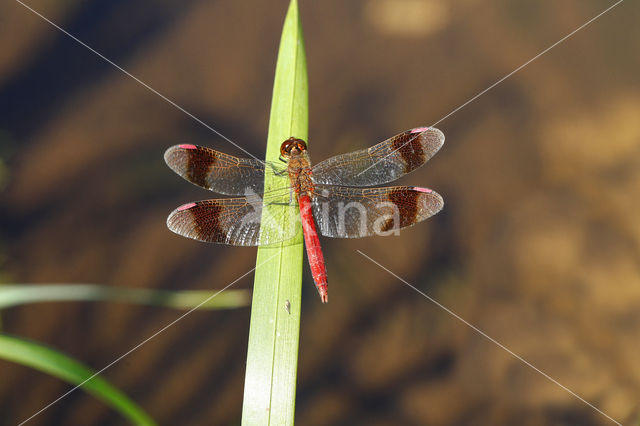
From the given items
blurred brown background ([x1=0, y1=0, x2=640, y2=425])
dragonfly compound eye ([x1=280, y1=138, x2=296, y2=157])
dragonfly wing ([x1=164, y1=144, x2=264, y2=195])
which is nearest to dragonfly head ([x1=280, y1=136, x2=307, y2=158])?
dragonfly compound eye ([x1=280, y1=138, x2=296, y2=157])

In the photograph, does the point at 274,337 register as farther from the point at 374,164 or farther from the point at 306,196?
the point at 374,164

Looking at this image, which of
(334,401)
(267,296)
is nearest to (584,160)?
(334,401)

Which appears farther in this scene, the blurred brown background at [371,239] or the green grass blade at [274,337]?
the blurred brown background at [371,239]

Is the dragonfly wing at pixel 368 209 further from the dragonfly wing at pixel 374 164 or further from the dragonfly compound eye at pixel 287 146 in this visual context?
the dragonfly compound eye at pixel 287 146

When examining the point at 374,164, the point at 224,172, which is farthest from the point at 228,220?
the point at 374,164

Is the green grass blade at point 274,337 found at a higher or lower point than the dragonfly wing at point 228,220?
lower

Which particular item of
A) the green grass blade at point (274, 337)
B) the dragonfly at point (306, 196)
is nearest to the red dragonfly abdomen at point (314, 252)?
the dragonfly at point (306, 196)
